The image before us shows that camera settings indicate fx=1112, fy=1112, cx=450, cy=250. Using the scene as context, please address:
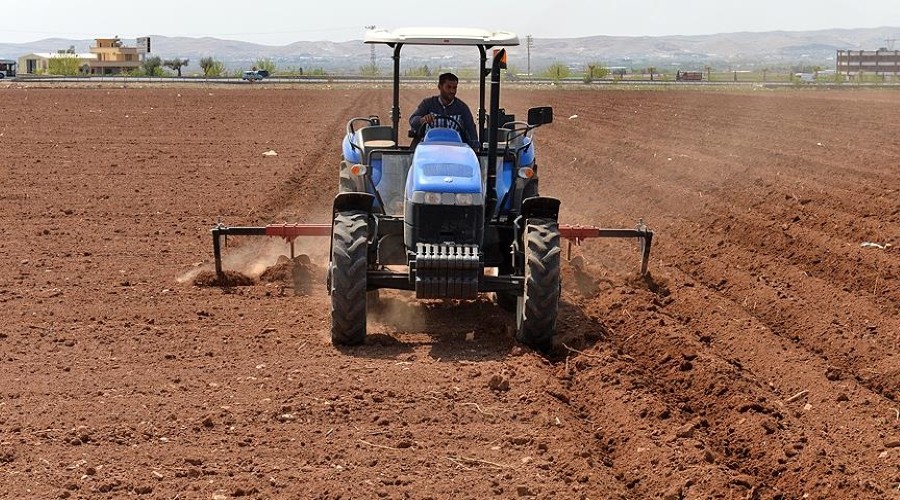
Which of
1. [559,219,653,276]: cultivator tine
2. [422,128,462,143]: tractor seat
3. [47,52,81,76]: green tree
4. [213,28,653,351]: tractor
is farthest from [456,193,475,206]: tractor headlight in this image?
[47,52,81,76]: green tree

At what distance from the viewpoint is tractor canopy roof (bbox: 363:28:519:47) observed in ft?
27.5

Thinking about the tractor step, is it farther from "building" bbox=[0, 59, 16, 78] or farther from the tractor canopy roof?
"building" bbox=[0, 59, 16, 78]

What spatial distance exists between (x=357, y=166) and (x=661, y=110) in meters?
29.1

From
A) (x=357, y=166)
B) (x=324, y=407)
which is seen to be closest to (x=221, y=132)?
(x=357, y=166)

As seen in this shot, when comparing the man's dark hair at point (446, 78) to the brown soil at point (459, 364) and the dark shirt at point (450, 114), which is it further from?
the brown soil at point (459, 364)

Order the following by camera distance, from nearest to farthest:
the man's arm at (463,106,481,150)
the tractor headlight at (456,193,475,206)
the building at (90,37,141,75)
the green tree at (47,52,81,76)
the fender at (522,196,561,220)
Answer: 1. the tractor headlight at (456,193,475,206)
2. the fender at (522,196,561,220)
3. the man's arm at (463,106,481,150)
4. the green tree at (47,52,81,76)
5. the building at (90,37,141,75)

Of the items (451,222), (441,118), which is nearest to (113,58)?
(441,118)

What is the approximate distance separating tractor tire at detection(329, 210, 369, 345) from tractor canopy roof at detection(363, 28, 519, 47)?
1.62 metres

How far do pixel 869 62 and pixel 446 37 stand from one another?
313 ft

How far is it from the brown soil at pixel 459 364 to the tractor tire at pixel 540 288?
7.3 inches

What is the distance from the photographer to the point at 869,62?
95.6 metres

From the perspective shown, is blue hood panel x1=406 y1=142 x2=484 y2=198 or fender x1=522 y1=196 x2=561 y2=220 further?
fender x1=522 y1=196 x2=561 y2=220

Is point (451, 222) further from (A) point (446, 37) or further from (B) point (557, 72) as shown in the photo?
(B) point (557, 72)

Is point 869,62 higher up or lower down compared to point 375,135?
higher up
